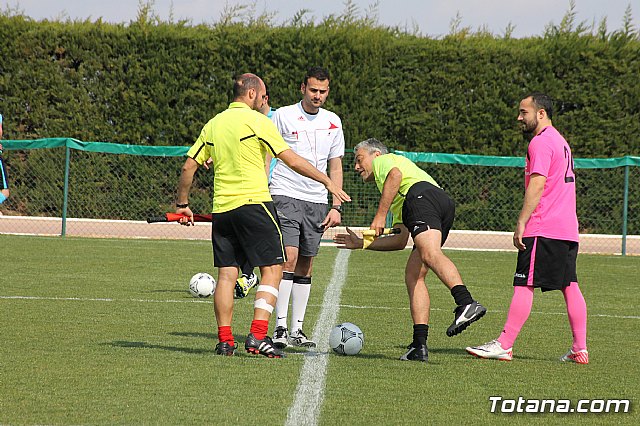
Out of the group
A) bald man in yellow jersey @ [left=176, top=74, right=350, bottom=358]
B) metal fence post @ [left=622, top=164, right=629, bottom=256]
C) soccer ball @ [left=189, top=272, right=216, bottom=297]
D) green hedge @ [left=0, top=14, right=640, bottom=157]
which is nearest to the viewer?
bald man in yellow jersey @ [left=176, top=74, right=350, bottom=358]

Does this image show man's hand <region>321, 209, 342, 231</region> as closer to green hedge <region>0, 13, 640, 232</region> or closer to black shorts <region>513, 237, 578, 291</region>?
black shorts <region>513, 237, 578, 291</region>

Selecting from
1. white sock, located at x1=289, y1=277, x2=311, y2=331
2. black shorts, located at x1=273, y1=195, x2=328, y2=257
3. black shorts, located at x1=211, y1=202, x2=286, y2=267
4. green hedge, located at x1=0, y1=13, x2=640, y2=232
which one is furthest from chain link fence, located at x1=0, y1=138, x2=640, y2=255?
black shorts, located at x1=211, y1=202, x2=286, y2=267

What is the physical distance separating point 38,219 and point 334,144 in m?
13.0

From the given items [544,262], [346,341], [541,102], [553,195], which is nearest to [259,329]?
[346,341]

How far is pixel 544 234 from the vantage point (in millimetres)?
7355

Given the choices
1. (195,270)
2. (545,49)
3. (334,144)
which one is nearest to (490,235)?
(545,49)

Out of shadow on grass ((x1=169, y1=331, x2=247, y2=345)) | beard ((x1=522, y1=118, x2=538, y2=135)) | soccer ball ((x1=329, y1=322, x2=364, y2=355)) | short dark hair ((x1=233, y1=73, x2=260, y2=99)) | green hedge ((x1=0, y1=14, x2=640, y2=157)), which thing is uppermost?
green hedge ((x1=0, y1=14, x2=640, y2=157))

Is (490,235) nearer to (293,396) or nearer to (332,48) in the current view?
(332,48)

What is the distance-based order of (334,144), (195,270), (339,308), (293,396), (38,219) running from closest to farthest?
(293,396)
(334,144)
(339,308)
(195,270)
(38,219)

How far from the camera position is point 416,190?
7.44 meters

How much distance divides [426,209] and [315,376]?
162 centimetres

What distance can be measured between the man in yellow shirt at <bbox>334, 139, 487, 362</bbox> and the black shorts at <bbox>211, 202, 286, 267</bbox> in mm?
650

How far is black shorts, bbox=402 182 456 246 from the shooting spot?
7.35 meters

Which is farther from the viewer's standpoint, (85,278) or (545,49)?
(545,49)
